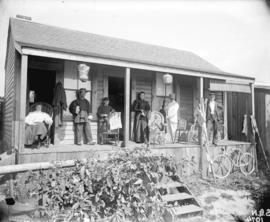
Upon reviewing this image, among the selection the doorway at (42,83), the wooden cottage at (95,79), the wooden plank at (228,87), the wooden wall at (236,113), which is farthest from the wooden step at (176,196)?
the wooden wall at (236,113)

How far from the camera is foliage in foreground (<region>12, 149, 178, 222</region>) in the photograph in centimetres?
318

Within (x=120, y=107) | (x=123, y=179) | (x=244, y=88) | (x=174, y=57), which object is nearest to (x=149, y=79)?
(x=120, y=107)

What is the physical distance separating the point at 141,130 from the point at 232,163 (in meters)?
2.85

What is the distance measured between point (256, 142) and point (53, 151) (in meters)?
6.61

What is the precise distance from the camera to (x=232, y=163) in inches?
256

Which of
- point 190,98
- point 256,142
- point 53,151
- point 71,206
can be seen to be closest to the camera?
point 71,206

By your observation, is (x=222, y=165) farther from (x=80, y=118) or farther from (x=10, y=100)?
(x=10, y=100)

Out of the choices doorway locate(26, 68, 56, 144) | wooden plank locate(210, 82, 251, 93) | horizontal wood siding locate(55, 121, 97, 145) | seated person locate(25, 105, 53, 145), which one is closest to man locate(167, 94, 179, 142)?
wooden plank locate(210, 82, 251, 93)

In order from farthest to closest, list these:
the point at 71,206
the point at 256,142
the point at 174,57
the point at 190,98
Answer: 1. the point at 174,57
2. the point at 190,98
3. the point at 256,142
4. the point at 71,206

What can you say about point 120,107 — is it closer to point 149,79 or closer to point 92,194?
point 149,79

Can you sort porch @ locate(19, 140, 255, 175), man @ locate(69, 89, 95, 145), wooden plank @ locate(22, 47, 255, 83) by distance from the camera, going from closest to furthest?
porch @ locate(19, 140, 255, 175)
wooden plank @ locate(22, 47, 255, 83)
man @ locate(69, 89, 95, 145)

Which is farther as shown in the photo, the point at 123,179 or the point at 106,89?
the point at 106,89

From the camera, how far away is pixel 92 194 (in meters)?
3.32

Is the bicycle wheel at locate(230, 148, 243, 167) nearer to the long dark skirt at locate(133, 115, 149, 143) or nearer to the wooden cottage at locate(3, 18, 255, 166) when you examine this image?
the wooden cottage at locate(3, 18, 255, 166)
